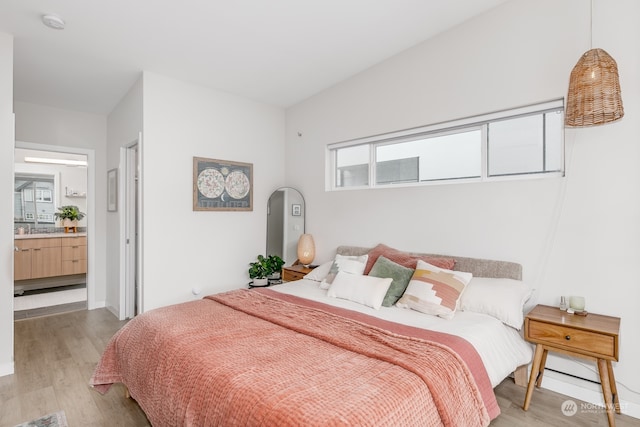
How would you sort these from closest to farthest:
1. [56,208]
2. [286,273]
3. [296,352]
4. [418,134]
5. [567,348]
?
[296,352]
[567,348]
[418,134]
[286,273]
[56,208]

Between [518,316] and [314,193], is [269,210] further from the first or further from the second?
[518,316]

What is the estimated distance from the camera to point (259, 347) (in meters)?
1.72

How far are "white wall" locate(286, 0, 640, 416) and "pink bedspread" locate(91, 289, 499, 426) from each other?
3.73 feet

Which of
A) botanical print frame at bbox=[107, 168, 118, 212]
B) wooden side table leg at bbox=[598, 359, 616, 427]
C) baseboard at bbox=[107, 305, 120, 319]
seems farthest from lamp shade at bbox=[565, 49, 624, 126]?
baseboard at bbox=[107, 305, 120, 319]

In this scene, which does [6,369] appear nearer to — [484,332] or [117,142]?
[117,142]

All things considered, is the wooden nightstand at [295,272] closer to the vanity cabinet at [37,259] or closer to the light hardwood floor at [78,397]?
the light hardwood floor at [78,397]

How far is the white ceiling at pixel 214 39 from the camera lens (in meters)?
2.50

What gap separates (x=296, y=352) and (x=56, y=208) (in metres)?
6.51

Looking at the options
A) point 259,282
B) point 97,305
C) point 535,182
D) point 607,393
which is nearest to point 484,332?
point 607,393

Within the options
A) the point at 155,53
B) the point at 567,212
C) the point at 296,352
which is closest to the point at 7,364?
the point at 296,352

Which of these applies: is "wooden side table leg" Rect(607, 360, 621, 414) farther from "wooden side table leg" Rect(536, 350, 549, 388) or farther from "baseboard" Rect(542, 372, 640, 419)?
"wooden side table leg" Rect(536, 350, 549, 388)

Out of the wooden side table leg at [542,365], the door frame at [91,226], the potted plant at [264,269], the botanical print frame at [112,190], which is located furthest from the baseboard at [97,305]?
the wooden side table leg at [542,365]

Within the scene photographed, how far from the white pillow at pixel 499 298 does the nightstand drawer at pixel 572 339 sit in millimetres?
111

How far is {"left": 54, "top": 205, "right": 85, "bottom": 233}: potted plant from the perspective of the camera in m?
6.00
